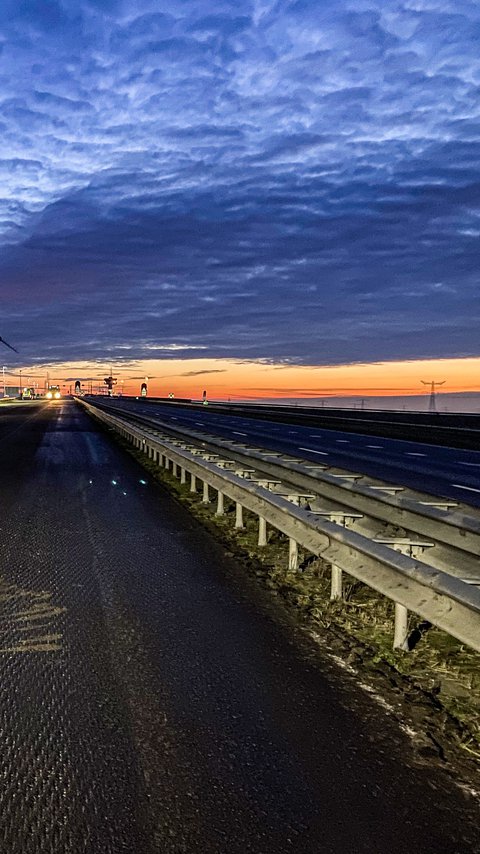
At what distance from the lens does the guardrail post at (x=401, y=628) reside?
5.47m

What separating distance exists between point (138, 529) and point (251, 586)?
3.36 meters

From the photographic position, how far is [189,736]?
403 cm

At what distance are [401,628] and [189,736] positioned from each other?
2091mm

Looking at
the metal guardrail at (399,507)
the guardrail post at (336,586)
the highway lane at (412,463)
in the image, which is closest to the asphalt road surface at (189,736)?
the guardrail post at (336,586)

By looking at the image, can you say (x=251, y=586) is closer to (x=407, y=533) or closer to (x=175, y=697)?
(x=407, y=533)

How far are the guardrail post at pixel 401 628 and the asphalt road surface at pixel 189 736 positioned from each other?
2.17ft

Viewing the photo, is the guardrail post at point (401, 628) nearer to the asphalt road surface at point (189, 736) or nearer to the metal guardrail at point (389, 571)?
the metal guardrail at point (389, 571)

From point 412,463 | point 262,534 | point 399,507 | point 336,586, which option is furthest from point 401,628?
point 412,463

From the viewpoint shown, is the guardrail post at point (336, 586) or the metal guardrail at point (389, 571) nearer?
the metal guardrail at point (389, 571)

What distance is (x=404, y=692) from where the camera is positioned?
469 cm

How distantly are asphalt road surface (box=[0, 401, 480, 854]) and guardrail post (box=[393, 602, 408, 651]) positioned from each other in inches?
26.0

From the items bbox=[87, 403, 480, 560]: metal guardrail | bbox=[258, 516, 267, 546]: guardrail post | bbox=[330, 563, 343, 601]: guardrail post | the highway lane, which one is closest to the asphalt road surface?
bbox=[330, 563, 343, 601]: guardrail post

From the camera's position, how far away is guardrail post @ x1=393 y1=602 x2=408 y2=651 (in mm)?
5469

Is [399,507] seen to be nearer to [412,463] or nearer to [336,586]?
[336,586]
